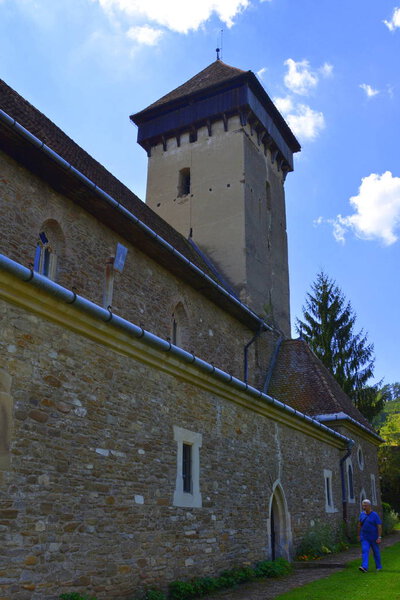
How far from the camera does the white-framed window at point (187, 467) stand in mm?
8688

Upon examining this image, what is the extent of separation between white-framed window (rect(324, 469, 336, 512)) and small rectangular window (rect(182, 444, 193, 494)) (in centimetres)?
782

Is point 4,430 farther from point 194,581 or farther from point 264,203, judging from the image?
point 264,203

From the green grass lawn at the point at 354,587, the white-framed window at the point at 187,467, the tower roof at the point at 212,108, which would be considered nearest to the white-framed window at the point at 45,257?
the white-framed window at the point at 187,467

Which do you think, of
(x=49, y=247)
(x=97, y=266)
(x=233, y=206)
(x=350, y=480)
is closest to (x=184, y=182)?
(x=233, y=206)

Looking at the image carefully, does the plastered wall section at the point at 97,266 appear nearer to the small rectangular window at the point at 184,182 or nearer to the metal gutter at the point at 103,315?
the metal gutter at the point at 103,315

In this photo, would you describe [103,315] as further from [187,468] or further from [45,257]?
[45,257]

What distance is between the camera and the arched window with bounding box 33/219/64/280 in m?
11.0

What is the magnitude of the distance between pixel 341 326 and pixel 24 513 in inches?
1117

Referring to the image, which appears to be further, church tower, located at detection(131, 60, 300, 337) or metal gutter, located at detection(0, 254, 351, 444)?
church tower, located at detection(131, 60, 300, 337)

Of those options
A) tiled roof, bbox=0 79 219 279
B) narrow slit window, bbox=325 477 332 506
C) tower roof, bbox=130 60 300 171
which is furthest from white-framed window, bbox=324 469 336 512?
tower roof, bbox=130 60 300 171

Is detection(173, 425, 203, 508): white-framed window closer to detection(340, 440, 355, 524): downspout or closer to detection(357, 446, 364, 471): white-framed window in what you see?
Result: detection(340, 440, 355, 524): downspout

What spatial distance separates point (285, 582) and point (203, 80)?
22610mm

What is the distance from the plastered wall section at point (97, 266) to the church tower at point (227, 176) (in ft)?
19.3

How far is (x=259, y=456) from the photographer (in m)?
11.4
